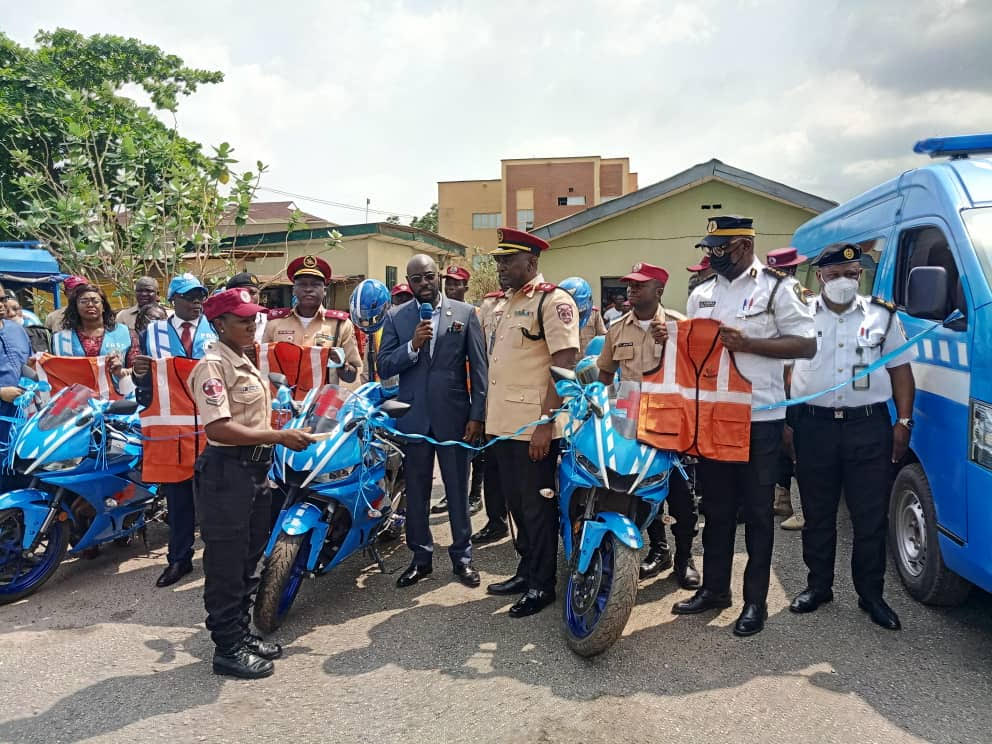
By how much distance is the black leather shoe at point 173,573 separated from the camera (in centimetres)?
441

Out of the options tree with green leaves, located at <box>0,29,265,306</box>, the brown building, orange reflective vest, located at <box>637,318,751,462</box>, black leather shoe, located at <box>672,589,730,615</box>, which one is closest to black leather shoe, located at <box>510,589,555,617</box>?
black leather shoe, located at <box>672,589,730,615</box>

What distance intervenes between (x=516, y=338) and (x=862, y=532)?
2.08 metres

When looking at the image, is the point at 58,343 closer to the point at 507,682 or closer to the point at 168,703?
the point at 168,703

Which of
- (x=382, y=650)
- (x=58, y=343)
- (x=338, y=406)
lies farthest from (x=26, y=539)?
(x=382, y=650)

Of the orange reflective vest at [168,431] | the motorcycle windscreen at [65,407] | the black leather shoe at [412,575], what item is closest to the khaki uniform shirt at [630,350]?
the black leather shoe at [412,575]

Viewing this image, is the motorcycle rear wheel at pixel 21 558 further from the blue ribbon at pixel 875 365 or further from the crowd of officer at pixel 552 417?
the blue ribbon at pixel 875 365

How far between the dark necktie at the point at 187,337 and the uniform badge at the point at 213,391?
1894 mm

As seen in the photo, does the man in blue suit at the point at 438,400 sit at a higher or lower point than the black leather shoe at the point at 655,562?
higher

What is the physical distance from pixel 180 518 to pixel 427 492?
158 centimetres

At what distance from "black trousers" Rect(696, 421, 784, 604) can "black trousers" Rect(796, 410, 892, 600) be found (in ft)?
1.05

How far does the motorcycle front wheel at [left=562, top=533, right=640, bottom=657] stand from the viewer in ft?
10.2

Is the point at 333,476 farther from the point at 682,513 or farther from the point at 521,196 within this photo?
the point at 521,196

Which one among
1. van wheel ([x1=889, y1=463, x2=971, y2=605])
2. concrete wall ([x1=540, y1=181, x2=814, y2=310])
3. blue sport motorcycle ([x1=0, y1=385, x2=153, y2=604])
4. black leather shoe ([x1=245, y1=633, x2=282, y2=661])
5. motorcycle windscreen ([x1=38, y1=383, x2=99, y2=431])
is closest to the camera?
black leather shoe ([x1=245, y1=633, x2=282, y2=661])

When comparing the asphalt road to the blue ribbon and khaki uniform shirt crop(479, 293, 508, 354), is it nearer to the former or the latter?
the blue ribbon
